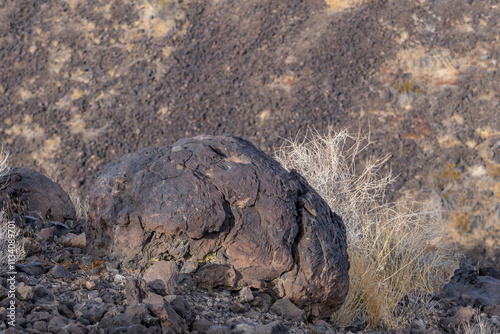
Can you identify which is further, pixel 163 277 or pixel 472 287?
pixel 472 287

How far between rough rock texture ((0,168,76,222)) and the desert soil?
5.22 meters

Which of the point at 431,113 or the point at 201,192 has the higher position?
the point at 201,192

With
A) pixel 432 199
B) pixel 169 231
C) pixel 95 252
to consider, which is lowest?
pixel 432 199

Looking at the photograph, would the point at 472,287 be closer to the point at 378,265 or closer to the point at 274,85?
the point at 378,265

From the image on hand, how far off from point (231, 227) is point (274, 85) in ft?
25.3

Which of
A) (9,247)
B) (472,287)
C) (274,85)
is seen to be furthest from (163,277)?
(274,85)

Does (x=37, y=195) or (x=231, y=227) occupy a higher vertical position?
(x=231, y=227)

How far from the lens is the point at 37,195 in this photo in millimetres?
4246

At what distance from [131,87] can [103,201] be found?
8.05m

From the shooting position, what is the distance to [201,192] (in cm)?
307

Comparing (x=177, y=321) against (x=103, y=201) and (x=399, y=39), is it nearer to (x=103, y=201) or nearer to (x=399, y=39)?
(x=103, y=201)

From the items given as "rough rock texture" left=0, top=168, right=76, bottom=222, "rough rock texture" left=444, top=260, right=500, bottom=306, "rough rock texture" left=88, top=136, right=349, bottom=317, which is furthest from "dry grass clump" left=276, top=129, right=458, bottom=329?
"rough rock texture" left=0, top=168, right=76, bottom=222

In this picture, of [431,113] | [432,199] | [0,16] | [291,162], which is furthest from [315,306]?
[0,16]

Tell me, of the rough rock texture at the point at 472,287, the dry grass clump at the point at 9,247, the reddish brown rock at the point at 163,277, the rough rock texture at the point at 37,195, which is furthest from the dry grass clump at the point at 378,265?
the rough rock texture at the point at 37,195
